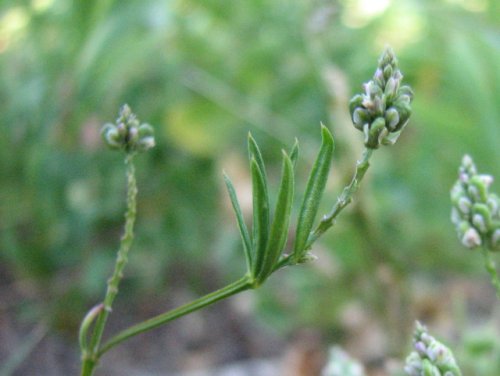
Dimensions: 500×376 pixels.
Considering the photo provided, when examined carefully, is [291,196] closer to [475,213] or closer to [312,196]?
[312,196]

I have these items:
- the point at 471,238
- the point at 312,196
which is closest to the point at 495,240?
the point at 471,238

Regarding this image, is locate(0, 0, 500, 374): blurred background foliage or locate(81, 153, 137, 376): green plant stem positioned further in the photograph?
locate(0, 0, 500, 374): blurred background foliage

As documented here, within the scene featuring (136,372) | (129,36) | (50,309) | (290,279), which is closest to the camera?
(129,36)

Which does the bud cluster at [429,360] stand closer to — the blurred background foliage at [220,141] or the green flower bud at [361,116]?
the green flower bud at [361,116]

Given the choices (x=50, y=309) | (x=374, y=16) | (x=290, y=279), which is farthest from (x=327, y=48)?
(x=50, y=309)

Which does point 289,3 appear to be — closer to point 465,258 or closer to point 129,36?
point 129,36

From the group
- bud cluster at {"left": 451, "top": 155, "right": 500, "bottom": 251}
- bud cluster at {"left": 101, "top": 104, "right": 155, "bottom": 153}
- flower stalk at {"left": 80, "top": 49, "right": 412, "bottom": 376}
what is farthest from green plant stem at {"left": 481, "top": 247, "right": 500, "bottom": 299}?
bud cluster at {"left": 101, "top": 104, "right": 155, "bottom": 153}

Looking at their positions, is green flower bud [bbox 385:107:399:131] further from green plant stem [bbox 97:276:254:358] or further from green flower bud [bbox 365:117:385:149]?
green plant stem [bbox 97:276:254:358]
